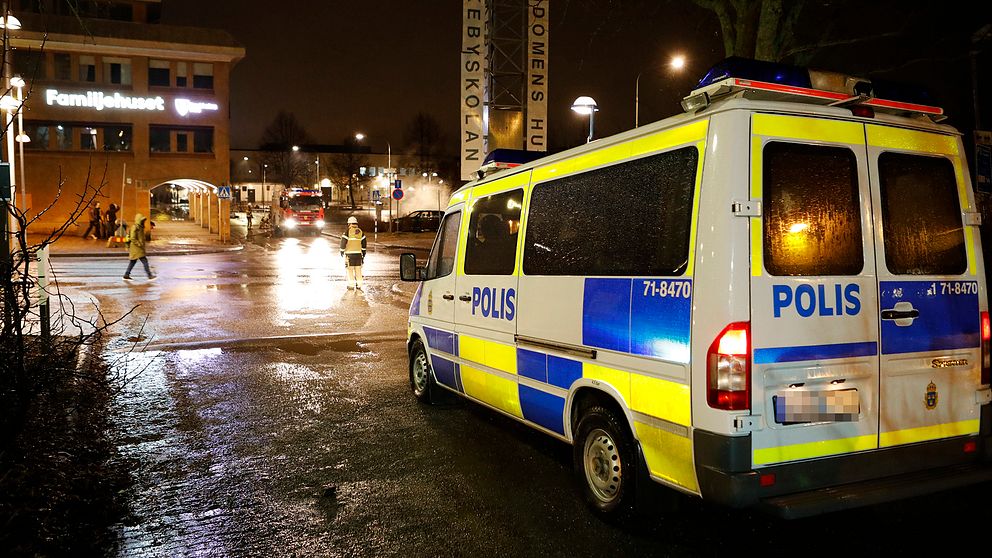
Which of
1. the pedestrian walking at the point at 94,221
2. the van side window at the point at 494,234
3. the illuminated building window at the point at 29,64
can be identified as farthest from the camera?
the pedestrian walking at the point at 94,221

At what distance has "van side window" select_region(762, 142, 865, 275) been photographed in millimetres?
3828

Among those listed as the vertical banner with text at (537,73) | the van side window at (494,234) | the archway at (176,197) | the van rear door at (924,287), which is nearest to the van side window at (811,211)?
the van rear door at (924,287)

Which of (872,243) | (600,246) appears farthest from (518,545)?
(872,243)

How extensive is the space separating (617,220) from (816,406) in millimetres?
1548

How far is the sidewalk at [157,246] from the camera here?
29438 millimetres

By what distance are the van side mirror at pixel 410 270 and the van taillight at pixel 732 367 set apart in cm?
416

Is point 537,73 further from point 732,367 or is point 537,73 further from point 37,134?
point 37,134

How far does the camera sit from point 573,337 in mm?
4836

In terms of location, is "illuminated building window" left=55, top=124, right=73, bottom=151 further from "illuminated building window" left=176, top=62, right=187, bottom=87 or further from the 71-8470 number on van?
the 71-8470 number on van

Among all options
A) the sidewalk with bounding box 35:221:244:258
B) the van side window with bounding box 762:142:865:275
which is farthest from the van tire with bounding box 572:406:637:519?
the sidewalk with bounding box 35:221:244:258

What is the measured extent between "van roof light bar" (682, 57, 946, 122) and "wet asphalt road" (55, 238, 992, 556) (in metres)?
2.47

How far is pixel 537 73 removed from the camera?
16.4 metres

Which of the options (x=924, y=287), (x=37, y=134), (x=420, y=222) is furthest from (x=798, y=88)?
(x=420, y=222)

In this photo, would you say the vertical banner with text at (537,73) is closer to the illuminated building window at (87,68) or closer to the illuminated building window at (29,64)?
the illuminated building window at (29,64)
